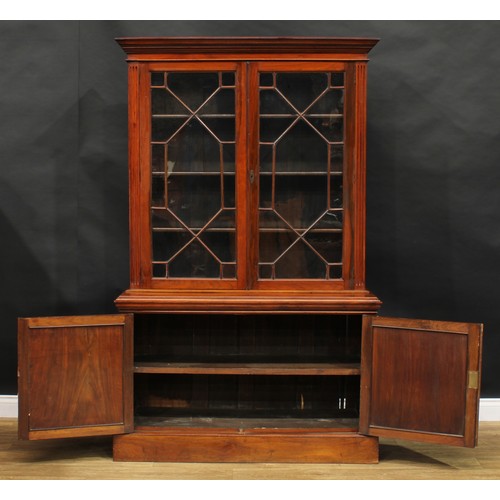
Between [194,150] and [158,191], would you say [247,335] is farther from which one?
[194,150]

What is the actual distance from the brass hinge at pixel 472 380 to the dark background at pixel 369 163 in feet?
2.74

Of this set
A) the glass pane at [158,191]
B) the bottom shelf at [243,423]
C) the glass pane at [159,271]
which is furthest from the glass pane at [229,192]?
the bottom shelf at [243,423]

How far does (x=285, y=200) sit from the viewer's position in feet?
10.2

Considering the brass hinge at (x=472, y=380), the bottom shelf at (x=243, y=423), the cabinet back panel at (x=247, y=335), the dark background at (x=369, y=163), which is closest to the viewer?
the brass hinge at (x=472, y=380)

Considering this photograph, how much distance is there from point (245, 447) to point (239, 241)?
917 millimetres

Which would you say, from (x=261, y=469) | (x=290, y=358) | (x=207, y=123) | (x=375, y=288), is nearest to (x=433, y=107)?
(x=375, y=288)

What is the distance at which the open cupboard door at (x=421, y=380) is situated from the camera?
9.47ft

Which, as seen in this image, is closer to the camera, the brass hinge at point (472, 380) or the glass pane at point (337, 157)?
the brass hinge at point (472, 380)

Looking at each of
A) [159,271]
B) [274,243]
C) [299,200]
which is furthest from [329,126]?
[159,271]

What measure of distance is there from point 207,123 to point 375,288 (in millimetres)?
1305

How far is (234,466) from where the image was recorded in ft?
9.96

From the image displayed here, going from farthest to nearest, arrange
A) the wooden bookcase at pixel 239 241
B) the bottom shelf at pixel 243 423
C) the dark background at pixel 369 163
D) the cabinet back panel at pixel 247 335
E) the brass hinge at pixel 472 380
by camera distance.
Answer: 1. the dark background at pixel 369 163
2. the cabinet back panel at pixel 247 335
3. the bottom shelf at pixel 243 423
4. the wooden bookcase at pixel 239 241
5. the brass hinge at pixel 472 380

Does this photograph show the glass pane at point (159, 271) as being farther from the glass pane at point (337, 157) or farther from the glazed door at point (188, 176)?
the glass pane at point (337, 157)

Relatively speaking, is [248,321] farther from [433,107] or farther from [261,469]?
[433,107]
